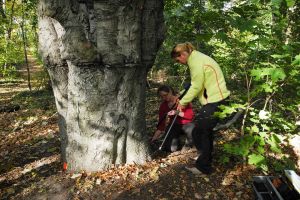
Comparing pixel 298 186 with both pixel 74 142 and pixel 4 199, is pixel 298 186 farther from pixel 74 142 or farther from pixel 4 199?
pixel 4 199

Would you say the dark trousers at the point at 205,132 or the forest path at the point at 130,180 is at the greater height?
the dark trousers at the point at 205,132

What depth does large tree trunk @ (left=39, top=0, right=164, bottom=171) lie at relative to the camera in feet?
13.0

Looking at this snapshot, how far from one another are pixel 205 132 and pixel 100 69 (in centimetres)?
176

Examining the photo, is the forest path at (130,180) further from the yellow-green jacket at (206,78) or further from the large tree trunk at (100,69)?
the yellow-green jacket at (206,78)

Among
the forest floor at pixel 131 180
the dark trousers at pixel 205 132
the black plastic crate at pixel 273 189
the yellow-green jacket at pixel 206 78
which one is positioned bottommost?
the forest floor at pixel 131 180

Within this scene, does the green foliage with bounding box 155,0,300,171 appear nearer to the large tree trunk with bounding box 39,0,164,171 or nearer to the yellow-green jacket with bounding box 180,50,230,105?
the yellow-green jacket with bounding box 180,50,230,105

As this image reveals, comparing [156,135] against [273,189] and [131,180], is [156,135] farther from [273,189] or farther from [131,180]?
[273,189]

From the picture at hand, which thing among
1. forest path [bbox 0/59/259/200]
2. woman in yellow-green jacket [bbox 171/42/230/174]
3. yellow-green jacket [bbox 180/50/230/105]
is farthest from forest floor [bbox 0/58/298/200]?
yellow-green jacket [bbox 180/50/230/105]

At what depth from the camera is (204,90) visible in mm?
4281

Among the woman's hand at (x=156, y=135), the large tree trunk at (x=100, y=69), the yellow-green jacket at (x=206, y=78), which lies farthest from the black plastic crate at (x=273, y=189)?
the woman's hand at (x=156, y=135)

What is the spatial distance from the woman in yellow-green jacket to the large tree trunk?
60 cm

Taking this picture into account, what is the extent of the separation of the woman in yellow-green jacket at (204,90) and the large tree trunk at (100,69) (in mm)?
595

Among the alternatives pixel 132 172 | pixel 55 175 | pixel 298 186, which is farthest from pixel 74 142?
pixel 298 186

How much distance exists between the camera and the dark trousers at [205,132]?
13.8 ft
